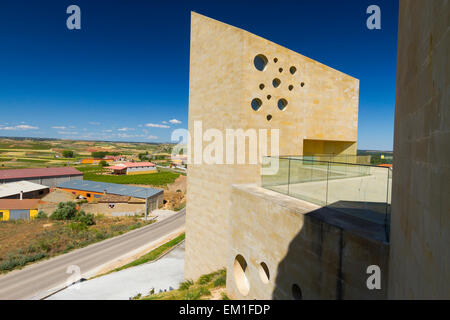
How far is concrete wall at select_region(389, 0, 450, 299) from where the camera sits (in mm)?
1974

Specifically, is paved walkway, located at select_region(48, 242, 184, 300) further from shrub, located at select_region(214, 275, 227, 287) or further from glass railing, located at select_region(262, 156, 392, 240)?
glass railing, located at select_region(262, 156, 392, 240)

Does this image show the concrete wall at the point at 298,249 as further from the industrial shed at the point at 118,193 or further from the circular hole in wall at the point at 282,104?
the industrial shed at the point at 118,193

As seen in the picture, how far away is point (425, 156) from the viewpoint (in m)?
2.48

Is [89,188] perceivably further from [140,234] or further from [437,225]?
[437,225]

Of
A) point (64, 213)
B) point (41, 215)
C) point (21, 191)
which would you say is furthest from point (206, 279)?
point (21, 191)

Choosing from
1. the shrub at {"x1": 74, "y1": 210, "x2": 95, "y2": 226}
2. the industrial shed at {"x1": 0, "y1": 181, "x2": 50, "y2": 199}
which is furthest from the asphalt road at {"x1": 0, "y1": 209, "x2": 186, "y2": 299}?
the industrial shed at {"x1": 0, "y1": 181, "x2": 50, "y2": 199}

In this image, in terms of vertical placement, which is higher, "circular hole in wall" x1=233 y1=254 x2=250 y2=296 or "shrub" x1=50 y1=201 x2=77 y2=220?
"circular hole in wall" x1=233 y1=254 x2=250 y2=296

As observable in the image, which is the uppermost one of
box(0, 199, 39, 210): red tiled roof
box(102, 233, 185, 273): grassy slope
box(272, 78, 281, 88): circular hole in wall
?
box(272, 78, 281, 88): circular hole in wall

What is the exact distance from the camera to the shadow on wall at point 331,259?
527 cm

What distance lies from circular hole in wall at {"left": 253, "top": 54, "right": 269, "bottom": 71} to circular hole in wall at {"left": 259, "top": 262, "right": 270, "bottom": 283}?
31.8ft

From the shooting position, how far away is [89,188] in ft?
163

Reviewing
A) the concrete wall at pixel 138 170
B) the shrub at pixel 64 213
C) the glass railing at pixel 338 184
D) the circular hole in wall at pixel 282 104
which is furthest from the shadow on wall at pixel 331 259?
the concrete wall at pixel 138 170

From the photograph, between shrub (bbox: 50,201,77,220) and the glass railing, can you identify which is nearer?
the glass railing

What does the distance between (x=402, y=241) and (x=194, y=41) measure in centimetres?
1560
